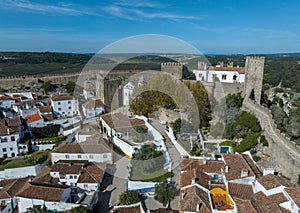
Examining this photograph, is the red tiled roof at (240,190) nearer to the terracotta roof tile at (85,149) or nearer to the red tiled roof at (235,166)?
the red tiled roof at (235,166)

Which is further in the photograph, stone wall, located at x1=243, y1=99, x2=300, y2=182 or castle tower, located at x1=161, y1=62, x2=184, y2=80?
castle tower, located at x1=161, y1=62, x2=184, y2=80

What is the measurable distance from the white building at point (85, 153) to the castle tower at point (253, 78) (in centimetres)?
1144

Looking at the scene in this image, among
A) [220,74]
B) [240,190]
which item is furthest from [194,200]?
[220,74]

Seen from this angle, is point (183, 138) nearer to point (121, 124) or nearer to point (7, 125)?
point (121, 124)

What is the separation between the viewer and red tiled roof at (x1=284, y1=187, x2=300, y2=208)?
8.33 metres

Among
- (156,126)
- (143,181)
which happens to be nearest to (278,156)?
(143,181)

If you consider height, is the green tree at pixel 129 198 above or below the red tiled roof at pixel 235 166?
below

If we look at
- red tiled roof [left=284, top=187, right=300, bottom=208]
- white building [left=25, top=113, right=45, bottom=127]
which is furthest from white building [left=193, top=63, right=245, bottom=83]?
white building [left=25, top=113, right=45, bottom=127]

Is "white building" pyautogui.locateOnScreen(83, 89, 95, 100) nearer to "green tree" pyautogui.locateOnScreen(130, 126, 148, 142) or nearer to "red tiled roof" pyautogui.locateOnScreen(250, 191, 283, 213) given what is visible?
"green tree" pyautogui.locateOnScreen(130, 126, 148, 142)

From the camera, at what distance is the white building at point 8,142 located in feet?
60.7

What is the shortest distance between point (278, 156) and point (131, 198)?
24.8ft

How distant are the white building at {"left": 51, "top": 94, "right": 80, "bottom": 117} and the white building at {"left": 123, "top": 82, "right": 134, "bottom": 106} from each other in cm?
558

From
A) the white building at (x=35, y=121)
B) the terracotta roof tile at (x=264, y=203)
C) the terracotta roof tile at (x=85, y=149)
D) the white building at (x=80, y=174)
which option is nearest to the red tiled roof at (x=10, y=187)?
the white building at (x=80, y=174)

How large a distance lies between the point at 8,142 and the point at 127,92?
11735mm
